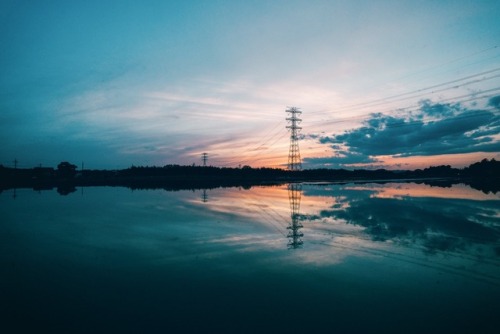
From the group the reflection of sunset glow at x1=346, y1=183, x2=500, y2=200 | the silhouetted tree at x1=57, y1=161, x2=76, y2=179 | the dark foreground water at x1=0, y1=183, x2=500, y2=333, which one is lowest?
the dark foreground water at x1=0, y1=183, x2=500, y2=333

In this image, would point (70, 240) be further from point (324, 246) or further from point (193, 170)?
point (193, 170)

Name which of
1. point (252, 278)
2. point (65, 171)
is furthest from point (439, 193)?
point (65, 171)

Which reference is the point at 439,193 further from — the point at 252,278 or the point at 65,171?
the point at 65,171

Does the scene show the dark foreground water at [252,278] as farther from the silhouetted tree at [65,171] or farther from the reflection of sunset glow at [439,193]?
the silhouetted tree at [65,171]

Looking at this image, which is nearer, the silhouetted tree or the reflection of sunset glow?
the reflection of sunset glow

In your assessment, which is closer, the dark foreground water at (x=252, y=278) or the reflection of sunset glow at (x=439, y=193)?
the dark foreground water at (x=252, y=278)

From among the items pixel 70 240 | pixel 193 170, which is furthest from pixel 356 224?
pixel 193 170

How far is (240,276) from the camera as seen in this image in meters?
9.82

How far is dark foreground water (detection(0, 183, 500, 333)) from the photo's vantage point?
22.8 ft

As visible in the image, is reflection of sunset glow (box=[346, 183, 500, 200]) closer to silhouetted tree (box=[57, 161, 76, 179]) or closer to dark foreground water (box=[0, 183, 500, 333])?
dark foreground water (box=[0, 183, 500, 333])

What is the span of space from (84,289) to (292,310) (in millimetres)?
6072

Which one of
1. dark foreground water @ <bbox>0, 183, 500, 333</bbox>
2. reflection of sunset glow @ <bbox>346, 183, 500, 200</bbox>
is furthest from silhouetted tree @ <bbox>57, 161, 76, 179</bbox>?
dark foreground water @ <bbox>0, 183, 500, 333</bbox>

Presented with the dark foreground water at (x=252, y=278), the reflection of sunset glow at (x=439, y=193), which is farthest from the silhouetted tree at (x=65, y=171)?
the dark foreground water at (x=252, y=278)

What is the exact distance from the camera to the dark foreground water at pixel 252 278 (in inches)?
274
